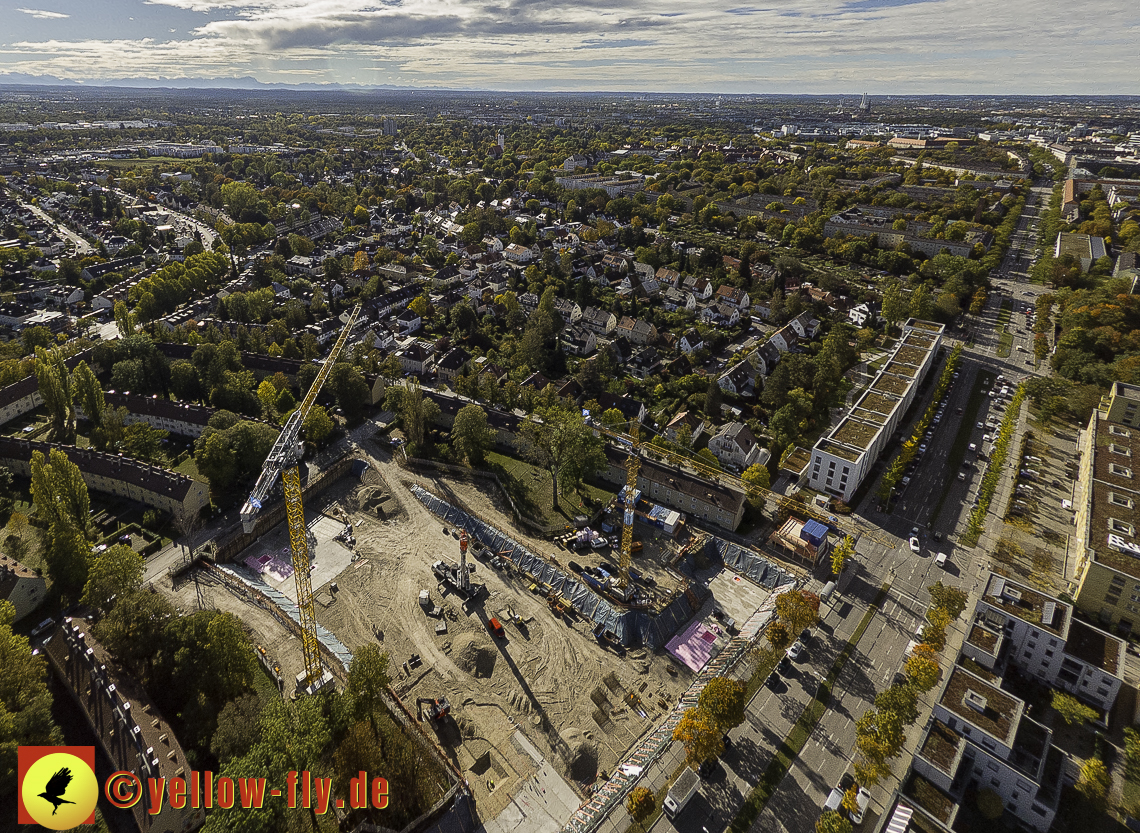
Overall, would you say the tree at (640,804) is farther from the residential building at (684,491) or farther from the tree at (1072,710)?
the tree at (1072,710)

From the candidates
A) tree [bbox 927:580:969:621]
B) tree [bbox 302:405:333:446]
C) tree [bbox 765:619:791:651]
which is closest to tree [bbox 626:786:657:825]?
tree [bbox 765:619:791:651]

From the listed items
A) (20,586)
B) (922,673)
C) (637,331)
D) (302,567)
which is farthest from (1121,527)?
(20,586)

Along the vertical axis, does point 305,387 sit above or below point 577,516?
above

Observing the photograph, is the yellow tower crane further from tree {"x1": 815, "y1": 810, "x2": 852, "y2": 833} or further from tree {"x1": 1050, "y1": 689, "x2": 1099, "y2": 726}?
tree {"x1": 815, "y1": 810, "x2": 852, "y2": 833}

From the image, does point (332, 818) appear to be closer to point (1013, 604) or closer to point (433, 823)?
point (433, 823)

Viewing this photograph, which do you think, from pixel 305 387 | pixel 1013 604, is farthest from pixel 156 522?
pixel 1013 604
